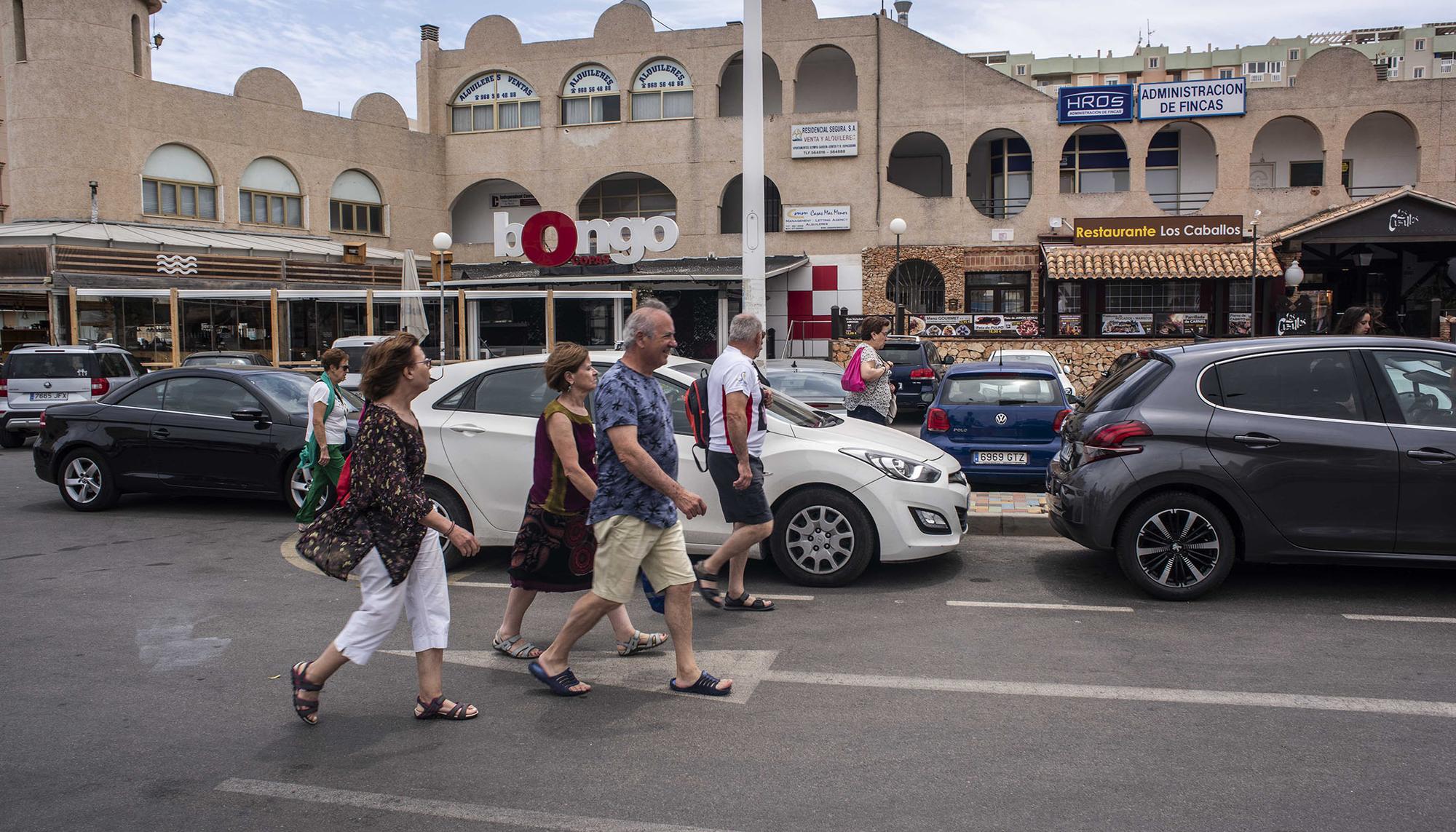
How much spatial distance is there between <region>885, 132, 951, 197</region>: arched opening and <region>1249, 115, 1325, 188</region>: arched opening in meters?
9.47

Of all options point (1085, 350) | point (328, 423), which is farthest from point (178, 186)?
point (328, 423)

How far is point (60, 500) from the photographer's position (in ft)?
36.9

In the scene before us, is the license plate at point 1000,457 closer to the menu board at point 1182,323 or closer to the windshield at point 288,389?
the windshield at point 288,389

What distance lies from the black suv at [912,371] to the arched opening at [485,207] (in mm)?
21178

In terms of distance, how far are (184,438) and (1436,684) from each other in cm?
990

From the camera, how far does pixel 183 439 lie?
1009 centimetres

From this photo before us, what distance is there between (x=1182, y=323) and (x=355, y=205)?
87.2ft

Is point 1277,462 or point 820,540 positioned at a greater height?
point 1277,462

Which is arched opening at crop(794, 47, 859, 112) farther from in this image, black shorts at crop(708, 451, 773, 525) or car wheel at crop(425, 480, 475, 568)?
black shorts at crop(708, 451, 773, 525)

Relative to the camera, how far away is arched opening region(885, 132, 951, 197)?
3578 centimetres

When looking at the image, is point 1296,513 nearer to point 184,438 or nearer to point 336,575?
point 336,575

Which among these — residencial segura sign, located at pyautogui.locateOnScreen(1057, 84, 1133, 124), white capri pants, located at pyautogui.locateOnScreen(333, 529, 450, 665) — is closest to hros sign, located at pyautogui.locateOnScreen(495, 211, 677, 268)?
residencial segura sign, located at pyautogui.locateOnScreen(1057, 84, 1133, 124)

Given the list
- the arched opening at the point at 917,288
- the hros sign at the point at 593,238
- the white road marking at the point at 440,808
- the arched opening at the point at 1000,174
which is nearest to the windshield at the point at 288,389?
the white road marking at the point at 440,808

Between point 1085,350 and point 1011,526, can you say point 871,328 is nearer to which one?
point 1011,526
